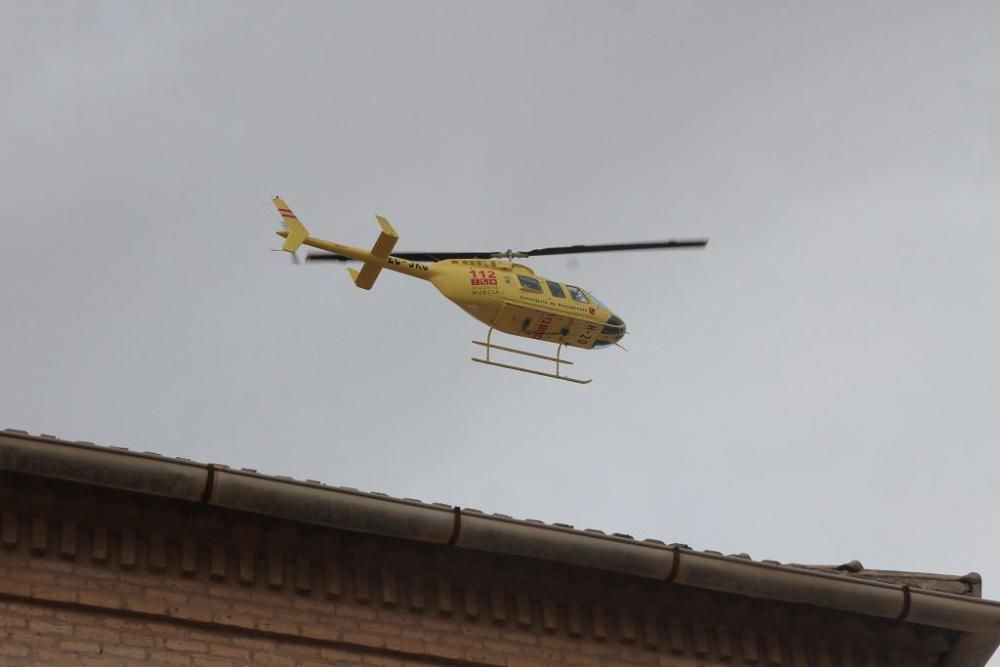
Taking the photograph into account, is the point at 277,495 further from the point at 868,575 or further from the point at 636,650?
the point at 868,575

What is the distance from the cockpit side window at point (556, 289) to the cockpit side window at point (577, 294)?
0.23 meters

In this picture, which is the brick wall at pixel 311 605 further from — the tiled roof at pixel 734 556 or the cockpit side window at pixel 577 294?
the cockpit side window at pixel 577 294

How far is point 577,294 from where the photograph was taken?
29.7m

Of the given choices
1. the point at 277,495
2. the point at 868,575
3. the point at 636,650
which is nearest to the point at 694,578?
the point at 636,650

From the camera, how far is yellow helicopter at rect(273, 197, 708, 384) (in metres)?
28.0

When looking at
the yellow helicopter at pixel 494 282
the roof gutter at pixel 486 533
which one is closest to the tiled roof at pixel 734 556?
the roof gutter at pixel 486 533

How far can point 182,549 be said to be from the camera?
15.7m

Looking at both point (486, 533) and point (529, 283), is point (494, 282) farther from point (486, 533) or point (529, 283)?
point (486, 533)

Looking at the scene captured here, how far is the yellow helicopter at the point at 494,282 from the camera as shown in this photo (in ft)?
92.0

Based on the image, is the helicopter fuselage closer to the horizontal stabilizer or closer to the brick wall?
the horizontal stabilizer

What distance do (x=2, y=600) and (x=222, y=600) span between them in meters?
1.66

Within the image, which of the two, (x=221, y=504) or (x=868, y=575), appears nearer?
(x=221, y=504)

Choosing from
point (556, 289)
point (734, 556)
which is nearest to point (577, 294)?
point (556, 289)

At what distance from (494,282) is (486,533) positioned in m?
12.5
